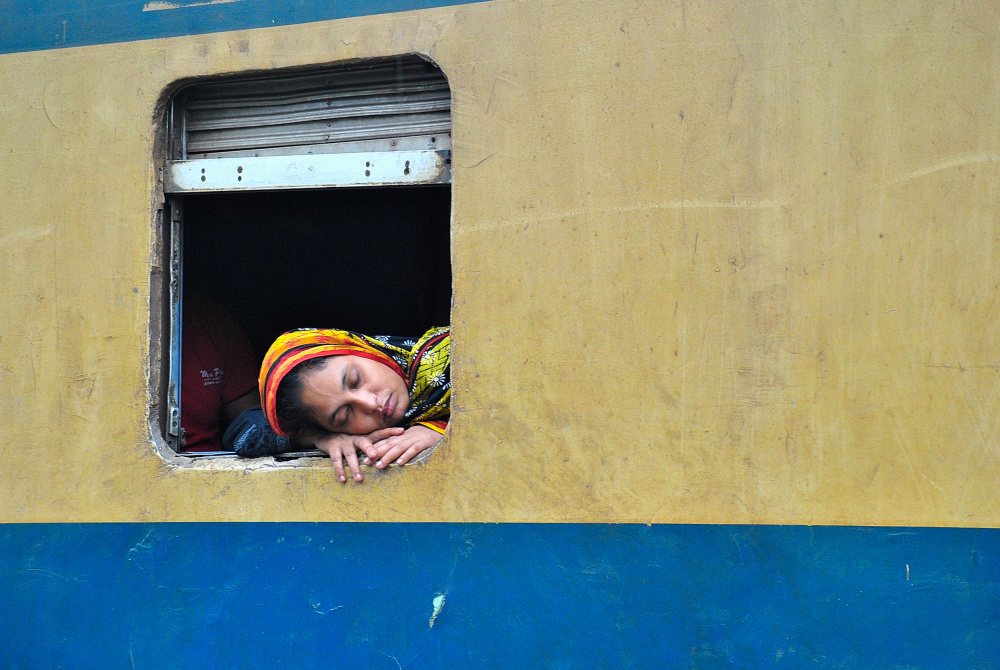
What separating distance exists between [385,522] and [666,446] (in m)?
0.69

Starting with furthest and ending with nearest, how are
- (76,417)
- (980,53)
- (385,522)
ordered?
(76,417)
(385,522)
(980,53)

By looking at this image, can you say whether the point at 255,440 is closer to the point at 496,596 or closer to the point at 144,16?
the point at 496,596

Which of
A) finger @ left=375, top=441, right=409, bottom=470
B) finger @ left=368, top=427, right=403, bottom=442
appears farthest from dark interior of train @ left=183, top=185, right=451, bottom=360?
finger @ left=375, top=441, right=409, bottom=470

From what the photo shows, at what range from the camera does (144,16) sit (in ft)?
6.14

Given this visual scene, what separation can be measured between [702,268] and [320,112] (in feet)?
3.54

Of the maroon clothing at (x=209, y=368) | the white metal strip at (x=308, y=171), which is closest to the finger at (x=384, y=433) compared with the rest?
the white metal strip at (x=308, y=171)

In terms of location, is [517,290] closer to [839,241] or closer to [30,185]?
[839,241]

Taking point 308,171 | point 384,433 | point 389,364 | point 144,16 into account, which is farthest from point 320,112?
point 384,433

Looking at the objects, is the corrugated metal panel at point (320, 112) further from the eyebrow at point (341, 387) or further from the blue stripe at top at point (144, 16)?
the eyebrow at point (341, 387)

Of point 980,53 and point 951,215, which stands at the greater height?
point 980,53

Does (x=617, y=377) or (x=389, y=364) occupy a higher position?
(x=617, y=377)

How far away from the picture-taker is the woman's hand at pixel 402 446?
1.70 metres

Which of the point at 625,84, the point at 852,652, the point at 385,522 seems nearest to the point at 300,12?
the point at 625,84

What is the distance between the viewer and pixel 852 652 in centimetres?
148
